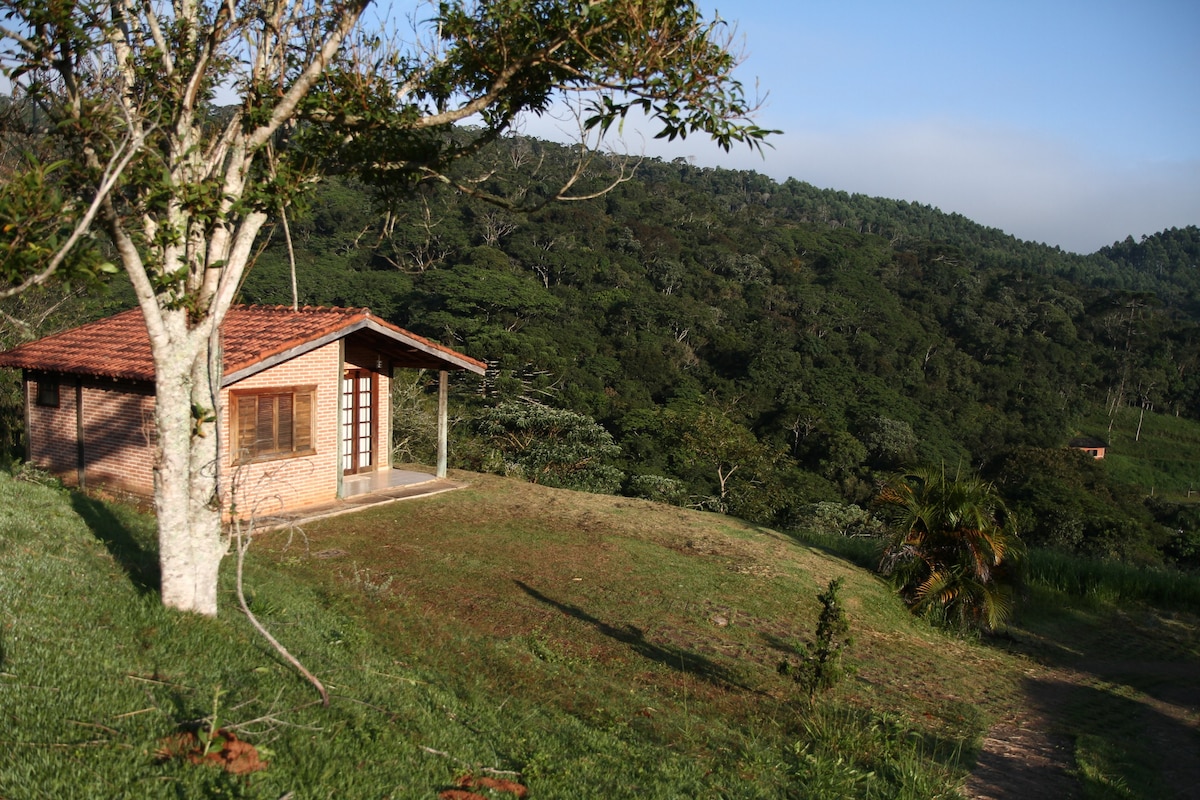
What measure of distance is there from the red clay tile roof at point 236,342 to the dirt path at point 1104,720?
9.59 m

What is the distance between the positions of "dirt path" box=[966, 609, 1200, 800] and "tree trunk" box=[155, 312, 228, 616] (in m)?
5.26

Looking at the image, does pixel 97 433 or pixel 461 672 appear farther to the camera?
pixel 97 433

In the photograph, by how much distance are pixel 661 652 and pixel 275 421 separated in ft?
23.6

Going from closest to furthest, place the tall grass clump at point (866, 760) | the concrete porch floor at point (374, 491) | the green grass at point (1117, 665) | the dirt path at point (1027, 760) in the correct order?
the tall grass clump at point (866, 760), the dirt path at point (1027, 760), the green grass at point (1117, 665), the concrete porch floor at point (374, 491)

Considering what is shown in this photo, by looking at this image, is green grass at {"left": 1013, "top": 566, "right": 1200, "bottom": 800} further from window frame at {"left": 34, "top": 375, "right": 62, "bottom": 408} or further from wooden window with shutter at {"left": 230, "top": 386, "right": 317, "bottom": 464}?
window frame at {"left": 34, "top": 375, "right": 62, "bottom": 408}

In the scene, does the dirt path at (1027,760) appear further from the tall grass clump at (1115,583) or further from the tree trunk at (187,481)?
the tall grass clump at (1115,583)

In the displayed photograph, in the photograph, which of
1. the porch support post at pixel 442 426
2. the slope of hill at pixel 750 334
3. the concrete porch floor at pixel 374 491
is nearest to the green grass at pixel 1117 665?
the concrete porch floor at pixel 374 491

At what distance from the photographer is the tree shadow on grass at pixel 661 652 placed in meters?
8.02

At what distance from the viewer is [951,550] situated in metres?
12.7

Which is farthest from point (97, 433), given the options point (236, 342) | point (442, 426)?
point (442, 426)

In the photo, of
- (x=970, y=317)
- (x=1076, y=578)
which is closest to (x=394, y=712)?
(x=1076, y=578)

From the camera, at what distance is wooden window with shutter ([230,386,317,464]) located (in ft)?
41.0

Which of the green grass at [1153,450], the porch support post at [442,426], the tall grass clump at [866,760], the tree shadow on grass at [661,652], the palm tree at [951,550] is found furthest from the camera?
the green grass at [1153,450]

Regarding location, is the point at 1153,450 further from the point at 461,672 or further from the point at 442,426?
the point at 461,672
